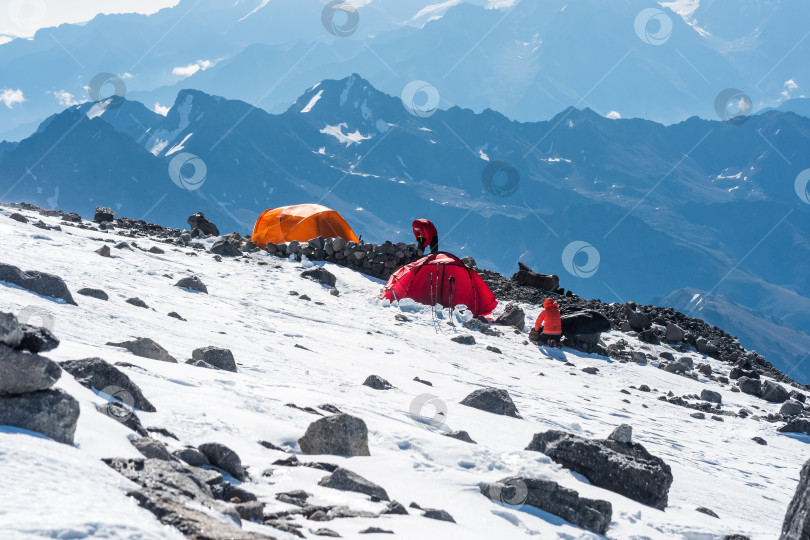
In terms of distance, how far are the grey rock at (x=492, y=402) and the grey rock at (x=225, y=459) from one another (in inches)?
185

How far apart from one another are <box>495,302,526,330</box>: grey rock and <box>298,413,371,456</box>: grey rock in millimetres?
13686

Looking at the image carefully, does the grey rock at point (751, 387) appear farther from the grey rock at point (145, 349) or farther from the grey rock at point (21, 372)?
the grey rock at point (21, 372)

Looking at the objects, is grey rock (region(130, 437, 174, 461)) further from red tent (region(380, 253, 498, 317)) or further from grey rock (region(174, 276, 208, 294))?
red tent (region(380, 253, 498, 317))

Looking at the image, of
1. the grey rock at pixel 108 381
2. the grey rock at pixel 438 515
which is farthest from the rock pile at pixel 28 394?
the grey rock at pixel 438 515

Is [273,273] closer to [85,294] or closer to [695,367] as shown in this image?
[85,294]

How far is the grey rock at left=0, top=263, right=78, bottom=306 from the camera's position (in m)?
8.44

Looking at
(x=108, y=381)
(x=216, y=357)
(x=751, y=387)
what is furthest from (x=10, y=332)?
Result: (x=751, y=387)

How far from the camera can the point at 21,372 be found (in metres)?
3.46

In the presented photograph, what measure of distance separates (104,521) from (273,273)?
55.5 ft

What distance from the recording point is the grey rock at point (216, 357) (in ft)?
24.3

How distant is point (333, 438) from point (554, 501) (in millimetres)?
1668

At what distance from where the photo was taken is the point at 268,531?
3316 millimetres

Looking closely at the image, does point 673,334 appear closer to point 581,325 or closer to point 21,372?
point 581,325

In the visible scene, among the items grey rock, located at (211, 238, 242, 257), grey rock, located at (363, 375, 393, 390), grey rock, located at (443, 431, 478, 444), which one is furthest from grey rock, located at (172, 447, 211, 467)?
grey rock, located at (211, 238, 242, 257)
